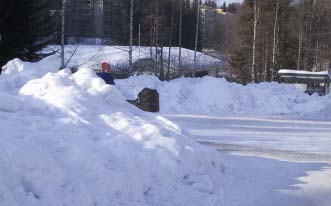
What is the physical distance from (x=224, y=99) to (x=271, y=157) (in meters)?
13.3

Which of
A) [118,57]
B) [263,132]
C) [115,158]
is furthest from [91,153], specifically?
[118,57]

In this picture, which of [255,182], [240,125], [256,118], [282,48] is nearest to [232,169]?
[255,182]

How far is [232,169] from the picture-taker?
10445 millimetres

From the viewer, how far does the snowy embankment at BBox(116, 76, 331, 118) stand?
992 inches

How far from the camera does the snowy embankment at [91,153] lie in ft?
20.0

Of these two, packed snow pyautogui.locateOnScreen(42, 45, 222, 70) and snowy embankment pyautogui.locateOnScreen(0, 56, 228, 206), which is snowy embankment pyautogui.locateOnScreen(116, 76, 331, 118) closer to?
snowy embankment pyautogui.locateOnScreen(0, 56, 228, 206)

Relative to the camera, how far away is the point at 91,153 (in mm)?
7398

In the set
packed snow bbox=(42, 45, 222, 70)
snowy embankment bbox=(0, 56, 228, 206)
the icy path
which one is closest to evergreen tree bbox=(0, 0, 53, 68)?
the icy path

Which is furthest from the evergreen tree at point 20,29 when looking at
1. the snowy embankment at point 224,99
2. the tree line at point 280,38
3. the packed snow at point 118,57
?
the tree line at point 280,38

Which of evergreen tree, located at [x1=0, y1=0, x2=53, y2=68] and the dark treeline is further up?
the dark treeline

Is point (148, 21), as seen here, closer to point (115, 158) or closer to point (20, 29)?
point (20, 29)

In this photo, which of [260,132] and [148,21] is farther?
[148,21]

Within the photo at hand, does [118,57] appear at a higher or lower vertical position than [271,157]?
higher

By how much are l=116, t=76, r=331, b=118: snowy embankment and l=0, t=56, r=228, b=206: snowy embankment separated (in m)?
14.3
